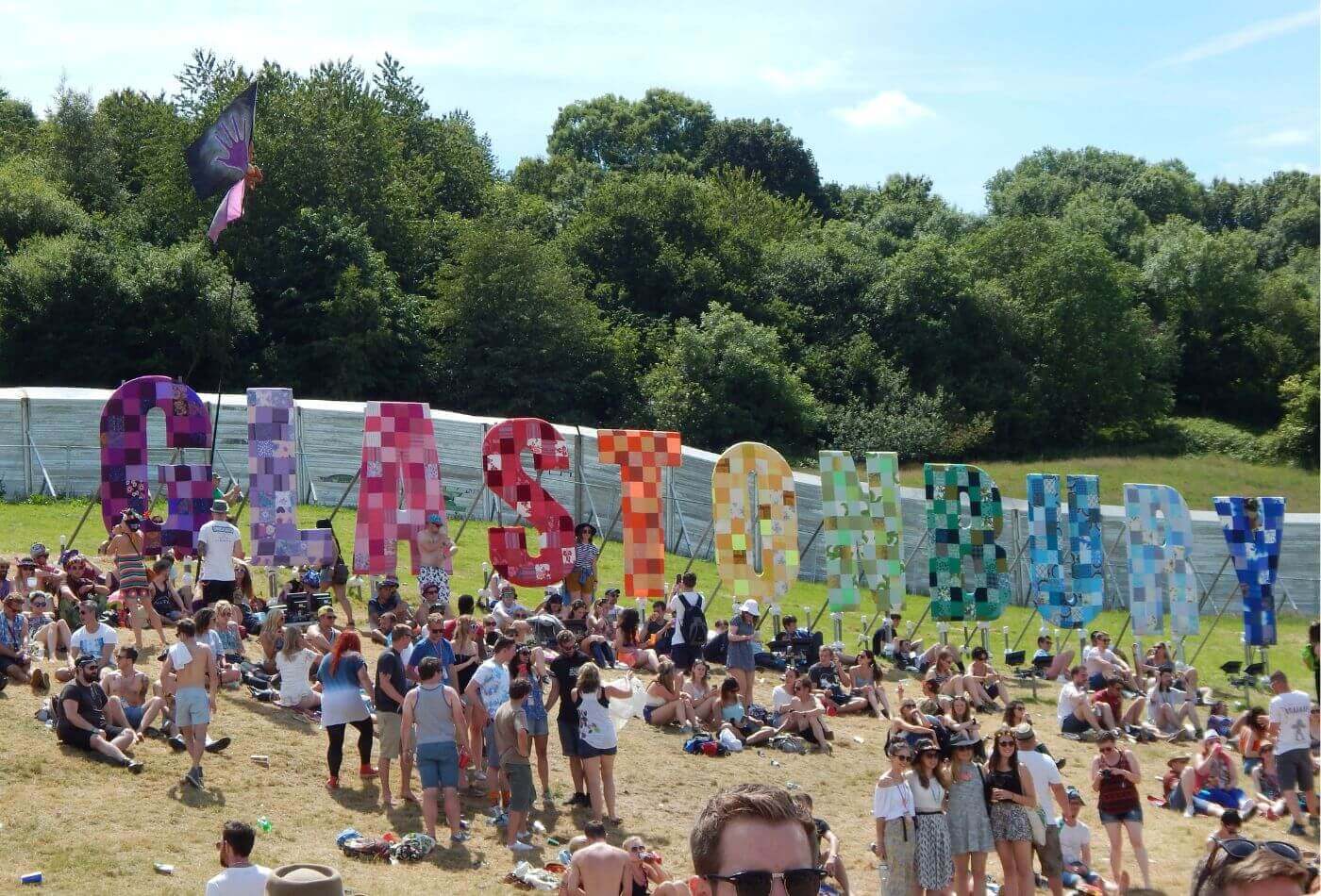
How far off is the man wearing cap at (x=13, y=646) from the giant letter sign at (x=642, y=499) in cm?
895

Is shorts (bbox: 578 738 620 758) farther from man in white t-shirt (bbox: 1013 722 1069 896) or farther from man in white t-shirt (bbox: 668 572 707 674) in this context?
man in white t-shirt (bbox: 668 572 707 674)

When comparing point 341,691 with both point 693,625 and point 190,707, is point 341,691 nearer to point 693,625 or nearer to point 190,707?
point 190,707

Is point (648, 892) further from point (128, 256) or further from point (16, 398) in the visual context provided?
point (128, 256)

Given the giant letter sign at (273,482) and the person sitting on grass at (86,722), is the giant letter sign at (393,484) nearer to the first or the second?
the giant letter sign at (273,482)

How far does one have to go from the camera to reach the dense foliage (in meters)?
45.7

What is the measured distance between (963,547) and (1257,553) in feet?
15.7

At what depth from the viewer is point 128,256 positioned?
4391 centimetres

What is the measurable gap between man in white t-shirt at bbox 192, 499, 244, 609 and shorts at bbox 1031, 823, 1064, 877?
1023cm

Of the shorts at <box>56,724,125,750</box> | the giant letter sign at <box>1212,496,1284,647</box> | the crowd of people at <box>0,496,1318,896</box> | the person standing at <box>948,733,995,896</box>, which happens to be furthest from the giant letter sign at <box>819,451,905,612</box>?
the shorts at <box>56,724,125,750</box>

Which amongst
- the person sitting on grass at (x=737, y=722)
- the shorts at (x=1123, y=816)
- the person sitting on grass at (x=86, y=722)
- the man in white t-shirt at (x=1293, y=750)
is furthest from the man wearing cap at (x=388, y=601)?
the man in white t-shirt at (x=1293, y=750)

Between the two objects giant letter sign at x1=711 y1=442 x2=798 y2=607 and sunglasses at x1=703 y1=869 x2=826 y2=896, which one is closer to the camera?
sunglasses at x1=703 y1=869 x2=826 y2=896

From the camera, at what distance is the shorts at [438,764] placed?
12.7 metres

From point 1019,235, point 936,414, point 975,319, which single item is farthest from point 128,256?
point 1019,235

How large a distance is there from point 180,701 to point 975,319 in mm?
48335
